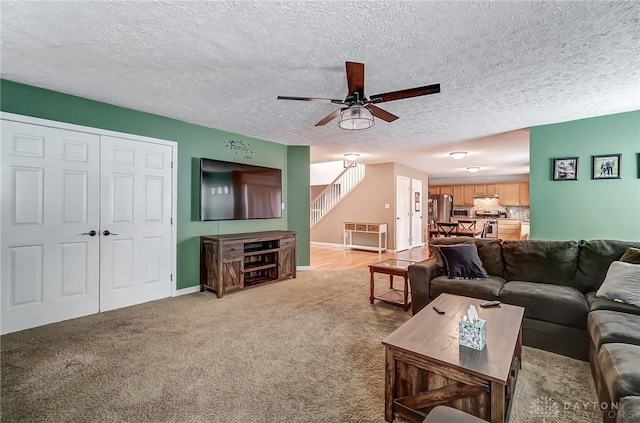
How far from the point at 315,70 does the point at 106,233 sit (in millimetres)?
3081

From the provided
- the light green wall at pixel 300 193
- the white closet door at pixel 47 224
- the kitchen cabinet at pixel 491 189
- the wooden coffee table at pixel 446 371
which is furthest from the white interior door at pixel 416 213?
the white closet door at pixel 47 224

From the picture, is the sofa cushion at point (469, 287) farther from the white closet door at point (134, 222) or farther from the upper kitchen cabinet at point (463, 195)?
the upper kitchen cabinet at point (463, 195)

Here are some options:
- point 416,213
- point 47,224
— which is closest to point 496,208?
point 416,213

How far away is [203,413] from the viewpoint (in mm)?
1779

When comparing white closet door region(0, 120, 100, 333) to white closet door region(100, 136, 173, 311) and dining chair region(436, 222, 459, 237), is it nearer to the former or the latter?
white closet door region(100, 136, 173, 311)

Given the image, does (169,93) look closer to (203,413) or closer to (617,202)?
(203,413)

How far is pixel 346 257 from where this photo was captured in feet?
23.6

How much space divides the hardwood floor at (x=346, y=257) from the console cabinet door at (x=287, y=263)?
36.2 inches

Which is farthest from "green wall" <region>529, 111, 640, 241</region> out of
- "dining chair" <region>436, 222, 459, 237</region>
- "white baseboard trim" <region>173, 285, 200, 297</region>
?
"white baseboard trim" <region>173, 285, 200, 297</region>

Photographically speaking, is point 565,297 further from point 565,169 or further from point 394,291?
point 565,169

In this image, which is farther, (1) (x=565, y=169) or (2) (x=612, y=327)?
(1) (x=565, y=169)

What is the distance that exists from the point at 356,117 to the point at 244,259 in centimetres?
285

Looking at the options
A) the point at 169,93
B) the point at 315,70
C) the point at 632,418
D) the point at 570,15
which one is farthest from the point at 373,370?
the point at 169,93

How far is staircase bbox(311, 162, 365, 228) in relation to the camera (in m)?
8.79
